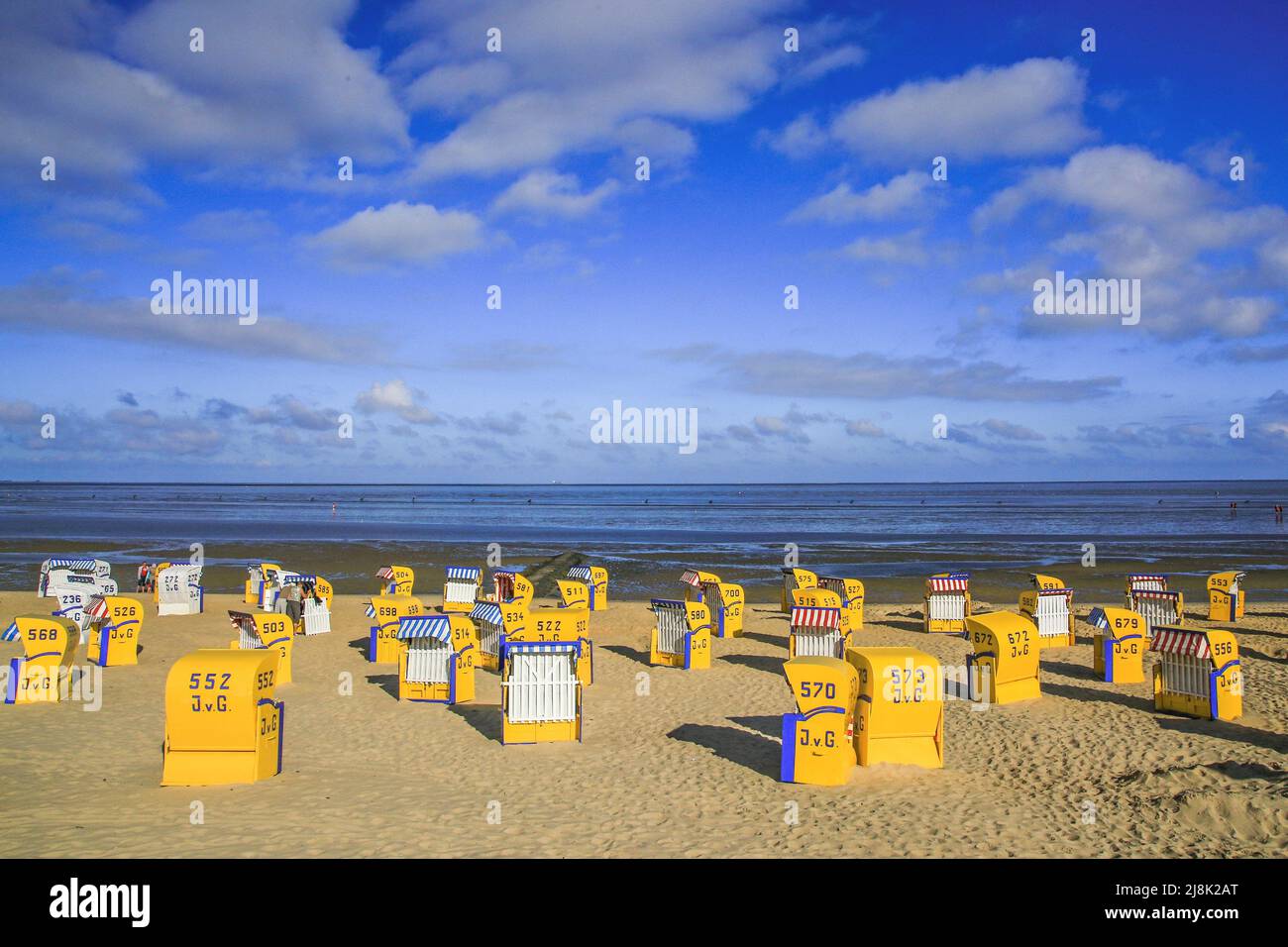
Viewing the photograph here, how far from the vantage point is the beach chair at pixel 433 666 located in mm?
15602

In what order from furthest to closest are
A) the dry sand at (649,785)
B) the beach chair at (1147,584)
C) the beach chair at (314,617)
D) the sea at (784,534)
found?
1. the sea at (784,534)
2. the beach chair at (1147,584)
3. the beach chair at (314,617)
4. the dry sand at (649,785)

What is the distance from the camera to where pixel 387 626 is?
20.0m

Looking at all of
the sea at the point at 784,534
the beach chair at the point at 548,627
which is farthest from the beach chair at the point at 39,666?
the sea at the point at 784,534

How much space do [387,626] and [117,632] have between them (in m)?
5.70

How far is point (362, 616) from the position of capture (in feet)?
84.7

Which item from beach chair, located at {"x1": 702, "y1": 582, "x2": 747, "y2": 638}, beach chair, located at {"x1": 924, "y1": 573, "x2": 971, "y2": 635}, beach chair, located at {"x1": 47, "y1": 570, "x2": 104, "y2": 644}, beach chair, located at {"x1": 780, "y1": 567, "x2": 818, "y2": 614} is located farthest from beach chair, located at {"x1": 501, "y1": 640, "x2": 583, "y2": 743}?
beach chair, located at {"x1": 924, "y1": 573, "x2": 971, "y2": 635}

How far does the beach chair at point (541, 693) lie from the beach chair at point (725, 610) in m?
10.1

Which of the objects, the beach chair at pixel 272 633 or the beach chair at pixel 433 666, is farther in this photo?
the beach chair at pixel 272 633

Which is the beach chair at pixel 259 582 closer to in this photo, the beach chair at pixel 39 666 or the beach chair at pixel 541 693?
the beach chair at pixel 39 666

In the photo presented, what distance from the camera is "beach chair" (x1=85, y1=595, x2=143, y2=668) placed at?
1828 cm

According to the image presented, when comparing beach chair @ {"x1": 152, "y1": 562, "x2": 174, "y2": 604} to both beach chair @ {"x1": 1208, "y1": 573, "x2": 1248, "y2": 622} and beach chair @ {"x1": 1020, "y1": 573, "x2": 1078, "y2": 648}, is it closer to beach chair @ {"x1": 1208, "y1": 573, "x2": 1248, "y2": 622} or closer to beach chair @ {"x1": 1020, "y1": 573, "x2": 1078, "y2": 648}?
beach chair @ {"x1": 1020, "y1": 573, "x2": 1078, "y2": 648}

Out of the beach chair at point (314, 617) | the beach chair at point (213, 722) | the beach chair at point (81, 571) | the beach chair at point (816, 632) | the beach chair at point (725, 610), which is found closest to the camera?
the beach chair at point (213, 722)
